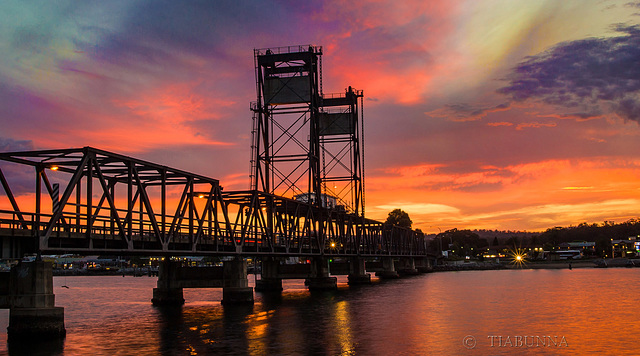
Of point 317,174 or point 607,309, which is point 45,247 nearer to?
point 607,309

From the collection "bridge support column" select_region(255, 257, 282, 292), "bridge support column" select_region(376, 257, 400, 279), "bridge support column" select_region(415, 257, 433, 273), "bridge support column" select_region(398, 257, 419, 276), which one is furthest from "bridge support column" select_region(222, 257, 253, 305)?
"bridge support column" select_region(415, 257, 433, 273)

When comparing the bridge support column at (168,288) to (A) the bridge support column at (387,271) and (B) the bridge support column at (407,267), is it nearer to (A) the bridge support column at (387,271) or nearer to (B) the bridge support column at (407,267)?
(A) the bridge support column at (387,271)

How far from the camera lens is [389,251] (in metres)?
127

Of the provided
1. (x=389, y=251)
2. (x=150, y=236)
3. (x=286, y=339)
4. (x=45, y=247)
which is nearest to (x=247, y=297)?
(x=150, y=236)

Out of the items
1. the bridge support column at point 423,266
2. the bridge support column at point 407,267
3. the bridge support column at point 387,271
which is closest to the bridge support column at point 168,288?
the bridge support column at point 387,271

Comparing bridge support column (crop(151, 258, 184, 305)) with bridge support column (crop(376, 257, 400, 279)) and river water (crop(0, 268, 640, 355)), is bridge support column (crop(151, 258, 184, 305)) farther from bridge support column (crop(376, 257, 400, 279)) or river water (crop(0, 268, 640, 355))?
bridge support column (crop(376, 257, 400, 279))

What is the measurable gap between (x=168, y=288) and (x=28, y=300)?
Result: 27.3 m

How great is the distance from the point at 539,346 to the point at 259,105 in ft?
180

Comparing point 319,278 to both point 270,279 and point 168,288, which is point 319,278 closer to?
point 270,279

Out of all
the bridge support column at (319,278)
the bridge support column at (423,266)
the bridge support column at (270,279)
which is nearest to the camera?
the bridge support column at (270,279)

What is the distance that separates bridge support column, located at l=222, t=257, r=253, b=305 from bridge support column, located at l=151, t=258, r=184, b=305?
16.6 ft

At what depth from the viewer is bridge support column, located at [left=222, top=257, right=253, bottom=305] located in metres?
53.9

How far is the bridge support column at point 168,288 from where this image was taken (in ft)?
184

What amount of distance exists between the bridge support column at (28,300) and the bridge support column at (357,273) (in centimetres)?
7539
